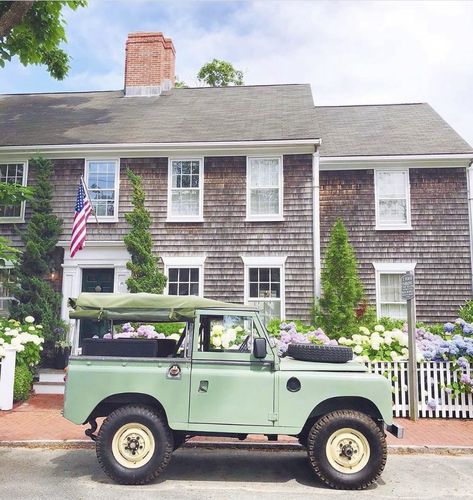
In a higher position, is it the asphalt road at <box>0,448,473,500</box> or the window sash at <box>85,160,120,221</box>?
the window sash at <box>85,160,120,221</box>

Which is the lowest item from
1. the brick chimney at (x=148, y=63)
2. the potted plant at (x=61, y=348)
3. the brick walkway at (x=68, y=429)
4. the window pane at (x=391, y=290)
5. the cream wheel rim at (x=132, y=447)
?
the brick walkway at (x=68, y=429)

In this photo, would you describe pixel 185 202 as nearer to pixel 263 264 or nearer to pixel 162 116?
pixel 263 264

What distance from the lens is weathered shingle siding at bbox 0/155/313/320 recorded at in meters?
13.1

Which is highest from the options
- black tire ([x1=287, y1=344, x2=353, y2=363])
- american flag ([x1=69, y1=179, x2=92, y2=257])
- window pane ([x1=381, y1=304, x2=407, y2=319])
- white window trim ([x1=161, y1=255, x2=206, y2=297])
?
american flag ([x1=69, y1=179, x2=92, y2=257])

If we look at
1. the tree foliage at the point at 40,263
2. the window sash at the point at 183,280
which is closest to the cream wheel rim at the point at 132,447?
the tree foliage at the point at 40,263

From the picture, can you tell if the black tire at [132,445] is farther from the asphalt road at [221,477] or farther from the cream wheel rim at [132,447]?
the asphalt road at [221,477]

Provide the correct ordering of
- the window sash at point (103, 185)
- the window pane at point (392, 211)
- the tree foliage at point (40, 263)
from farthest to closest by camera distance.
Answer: the window pane at point (392, 211)
the window sash at point (103, 185)
the tree foliage at point (40, 263)

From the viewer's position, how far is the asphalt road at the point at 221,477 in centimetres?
521

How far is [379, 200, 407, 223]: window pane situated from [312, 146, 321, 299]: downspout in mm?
1955

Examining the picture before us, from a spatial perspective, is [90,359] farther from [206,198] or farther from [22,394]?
[206,198]

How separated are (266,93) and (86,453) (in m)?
13.7

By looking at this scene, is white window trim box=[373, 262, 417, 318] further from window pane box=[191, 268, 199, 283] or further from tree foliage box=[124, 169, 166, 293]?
tree foliage box=[124, 169, 166, 293]

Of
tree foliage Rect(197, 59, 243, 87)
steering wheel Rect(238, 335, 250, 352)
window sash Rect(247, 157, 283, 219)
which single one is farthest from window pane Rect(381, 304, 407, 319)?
tree foliage Rect(197, 59, 243, 87)

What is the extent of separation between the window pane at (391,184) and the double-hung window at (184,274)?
210 inches
